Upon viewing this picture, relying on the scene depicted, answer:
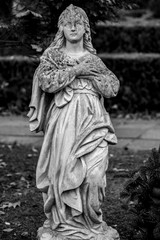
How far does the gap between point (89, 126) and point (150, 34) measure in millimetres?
9628

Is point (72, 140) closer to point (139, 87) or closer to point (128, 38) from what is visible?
point (139, 87)

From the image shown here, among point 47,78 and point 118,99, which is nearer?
point 47,78

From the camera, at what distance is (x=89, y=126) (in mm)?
5508

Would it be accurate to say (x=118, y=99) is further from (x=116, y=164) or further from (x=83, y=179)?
(x=83, y=179)

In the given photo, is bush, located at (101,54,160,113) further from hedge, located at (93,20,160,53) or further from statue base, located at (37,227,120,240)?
statue base, located at (37,227,120,240)

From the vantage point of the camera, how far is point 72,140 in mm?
5461

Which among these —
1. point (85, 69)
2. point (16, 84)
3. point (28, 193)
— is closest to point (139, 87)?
→ point (16, 84)

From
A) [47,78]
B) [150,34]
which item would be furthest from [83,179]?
[150,34]

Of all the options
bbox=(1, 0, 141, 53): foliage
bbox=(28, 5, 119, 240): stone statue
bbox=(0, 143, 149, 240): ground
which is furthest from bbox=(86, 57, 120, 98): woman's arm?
bbox=(1, 0, 141, 53): foliage

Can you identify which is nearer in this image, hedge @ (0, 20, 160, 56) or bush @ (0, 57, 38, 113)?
bush @ (0, 57, 38, 113)

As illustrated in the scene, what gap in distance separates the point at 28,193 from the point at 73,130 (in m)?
2.75

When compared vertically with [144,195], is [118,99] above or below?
below

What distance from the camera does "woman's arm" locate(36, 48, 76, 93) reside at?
216 inches

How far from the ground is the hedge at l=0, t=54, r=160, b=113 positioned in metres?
3.34
